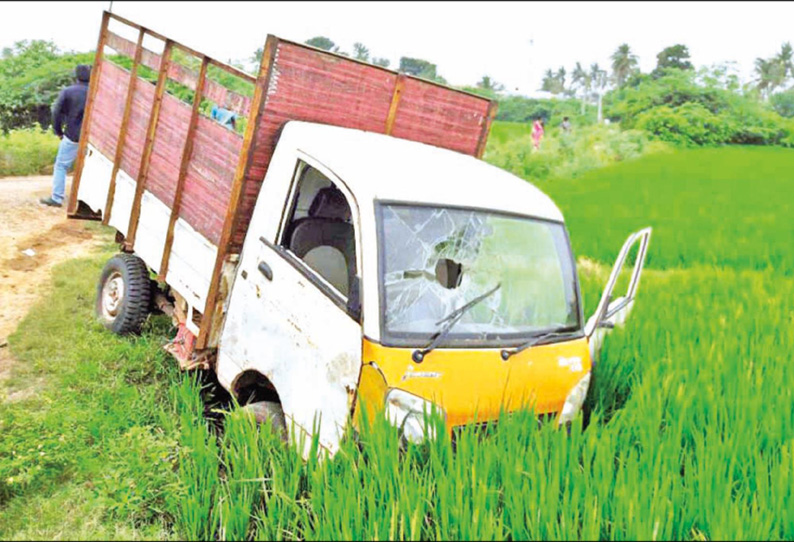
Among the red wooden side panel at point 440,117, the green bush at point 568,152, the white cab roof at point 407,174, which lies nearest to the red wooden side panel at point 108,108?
the white cab roof at point 407,174

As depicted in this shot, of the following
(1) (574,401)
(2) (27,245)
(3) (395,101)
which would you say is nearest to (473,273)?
(1) (574,401)

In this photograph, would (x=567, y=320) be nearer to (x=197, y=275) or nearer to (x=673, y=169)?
(x=197, y=275)

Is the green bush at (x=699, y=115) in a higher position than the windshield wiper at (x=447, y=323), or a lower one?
higher

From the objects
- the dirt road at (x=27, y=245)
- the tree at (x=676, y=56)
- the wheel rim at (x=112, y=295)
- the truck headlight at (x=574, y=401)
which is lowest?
the dirt road at (x=27, y=245)

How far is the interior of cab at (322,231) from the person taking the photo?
432cm

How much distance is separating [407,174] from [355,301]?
884 millimetres

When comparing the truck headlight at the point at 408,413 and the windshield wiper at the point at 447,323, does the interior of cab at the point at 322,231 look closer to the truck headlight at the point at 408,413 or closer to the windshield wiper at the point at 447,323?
the windshield wiper at the point at 447,323

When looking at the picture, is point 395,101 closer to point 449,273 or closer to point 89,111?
point 449,273

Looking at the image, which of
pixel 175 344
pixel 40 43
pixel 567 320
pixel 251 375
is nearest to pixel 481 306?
pixel 567 320

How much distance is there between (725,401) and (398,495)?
213cm

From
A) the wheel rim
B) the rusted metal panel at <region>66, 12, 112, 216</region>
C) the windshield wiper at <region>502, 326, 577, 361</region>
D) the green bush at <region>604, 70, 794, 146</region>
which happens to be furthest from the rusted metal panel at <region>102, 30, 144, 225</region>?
the green bush at <region>604, 70, 794, 146</region>

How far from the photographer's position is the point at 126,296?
18.3ft

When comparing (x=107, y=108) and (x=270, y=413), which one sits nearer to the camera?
(x=270, y=413)

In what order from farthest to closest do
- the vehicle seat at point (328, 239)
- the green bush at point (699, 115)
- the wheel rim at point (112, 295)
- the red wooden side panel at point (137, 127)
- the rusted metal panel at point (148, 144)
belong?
the green bush at point (699, 115) → the wheel rim at point (112, 295) → the red wooden side panel at point (137, 127) → the rusted metal panel at point (148, 144) → the vehicle seat at point (328, 239)
